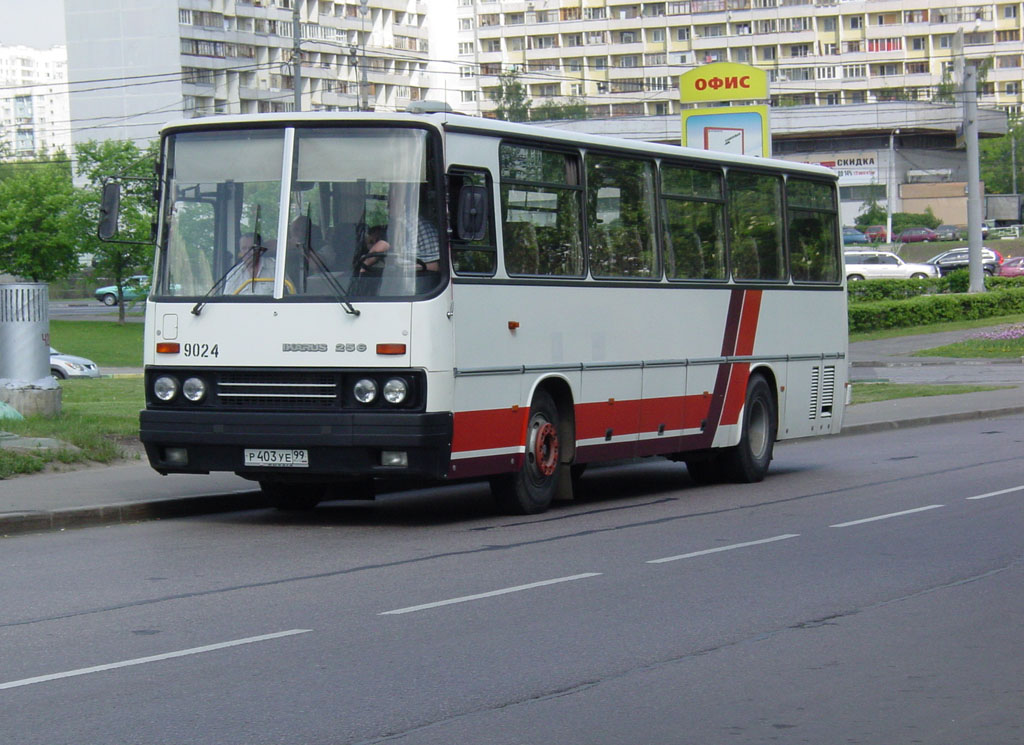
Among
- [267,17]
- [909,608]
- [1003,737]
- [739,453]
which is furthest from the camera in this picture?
[267,17]

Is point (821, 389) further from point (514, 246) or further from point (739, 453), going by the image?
point (514, 246)

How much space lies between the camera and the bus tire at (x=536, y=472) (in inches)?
531

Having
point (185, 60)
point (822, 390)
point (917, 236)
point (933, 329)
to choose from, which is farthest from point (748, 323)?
point (185, 60)

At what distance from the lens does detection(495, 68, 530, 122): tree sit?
14288 cm

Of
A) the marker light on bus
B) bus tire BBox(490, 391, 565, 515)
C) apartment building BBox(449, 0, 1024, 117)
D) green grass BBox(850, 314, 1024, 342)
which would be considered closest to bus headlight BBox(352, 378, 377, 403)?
the marker light on bus

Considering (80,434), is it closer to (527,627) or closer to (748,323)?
(748,323)

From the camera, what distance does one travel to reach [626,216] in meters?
14.9

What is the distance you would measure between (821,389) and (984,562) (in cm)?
809

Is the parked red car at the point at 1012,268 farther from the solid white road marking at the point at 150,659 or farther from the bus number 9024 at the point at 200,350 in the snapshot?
the solid white road marking at the point at 150,659

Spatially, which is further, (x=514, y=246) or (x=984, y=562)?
(x=514, y=246)

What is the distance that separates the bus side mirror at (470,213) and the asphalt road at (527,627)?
228 centimetres

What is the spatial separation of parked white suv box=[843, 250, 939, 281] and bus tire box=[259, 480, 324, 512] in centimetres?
5856

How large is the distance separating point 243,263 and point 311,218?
2.26 feet

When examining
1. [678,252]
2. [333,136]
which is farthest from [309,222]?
[678,252]
